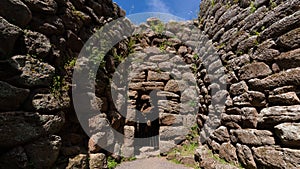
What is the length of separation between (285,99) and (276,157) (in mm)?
654

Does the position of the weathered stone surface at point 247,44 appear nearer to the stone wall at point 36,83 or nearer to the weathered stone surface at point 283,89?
the weathered stone surface at point 283,89

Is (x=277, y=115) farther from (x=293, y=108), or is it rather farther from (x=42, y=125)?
(x=42, y=125)

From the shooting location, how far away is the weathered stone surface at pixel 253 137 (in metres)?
2.19

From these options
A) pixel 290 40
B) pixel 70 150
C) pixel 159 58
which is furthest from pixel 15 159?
pixel 159 58

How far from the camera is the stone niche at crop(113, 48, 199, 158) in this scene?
4.48 meters

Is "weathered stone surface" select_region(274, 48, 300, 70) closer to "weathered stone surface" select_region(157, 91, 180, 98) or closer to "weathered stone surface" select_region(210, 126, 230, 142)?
"weathered stone surface" select_region(210, 126, 230, 142)

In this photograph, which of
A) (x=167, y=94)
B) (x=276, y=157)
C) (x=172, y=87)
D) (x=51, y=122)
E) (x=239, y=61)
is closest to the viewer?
(x=276, y=157)

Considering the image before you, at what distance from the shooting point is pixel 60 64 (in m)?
2.66

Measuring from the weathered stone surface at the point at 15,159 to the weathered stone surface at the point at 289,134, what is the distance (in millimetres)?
2782

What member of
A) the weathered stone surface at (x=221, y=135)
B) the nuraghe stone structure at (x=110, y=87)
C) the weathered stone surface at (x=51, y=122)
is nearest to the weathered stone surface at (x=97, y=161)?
the nuraghe stone structure at (x=110, y=87)

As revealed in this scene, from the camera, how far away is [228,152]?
2770 mm

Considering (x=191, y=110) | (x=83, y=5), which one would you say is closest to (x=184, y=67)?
(x=191, y=110)

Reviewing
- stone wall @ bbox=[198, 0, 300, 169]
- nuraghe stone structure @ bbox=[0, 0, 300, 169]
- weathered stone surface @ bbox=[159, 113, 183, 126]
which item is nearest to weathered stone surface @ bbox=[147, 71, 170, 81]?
weathered stone surface @ bbox=[159, 113, 183, 126]

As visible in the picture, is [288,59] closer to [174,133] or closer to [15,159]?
[174,133]
